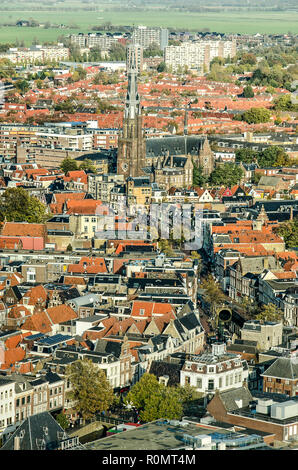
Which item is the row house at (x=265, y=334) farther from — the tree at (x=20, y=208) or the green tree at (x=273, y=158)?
the green tree at (x=273, y=158)

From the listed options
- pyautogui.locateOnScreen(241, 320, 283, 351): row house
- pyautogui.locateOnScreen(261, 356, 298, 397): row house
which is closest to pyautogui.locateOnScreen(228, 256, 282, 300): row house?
pyautogui.locateOnScreen(241, 320, 283, 351): row house

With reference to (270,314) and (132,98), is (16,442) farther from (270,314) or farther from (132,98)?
(132,98)

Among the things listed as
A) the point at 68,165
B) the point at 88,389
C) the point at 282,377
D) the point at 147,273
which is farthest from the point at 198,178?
the point at 88,389

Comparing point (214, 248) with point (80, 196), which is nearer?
point (214, 248)

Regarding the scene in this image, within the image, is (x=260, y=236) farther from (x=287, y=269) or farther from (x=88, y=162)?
(x=88, y=162)

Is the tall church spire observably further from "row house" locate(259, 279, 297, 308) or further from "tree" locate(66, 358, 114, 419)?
"tree" locate(66, 358, 114, 419)

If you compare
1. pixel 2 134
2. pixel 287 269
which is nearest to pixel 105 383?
pixel 287 269

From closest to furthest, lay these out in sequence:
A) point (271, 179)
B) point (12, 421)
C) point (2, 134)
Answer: point (12, 421)
point (271, 179)
point (2, 134)

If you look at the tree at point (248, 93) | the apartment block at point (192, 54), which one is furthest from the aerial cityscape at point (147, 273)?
the apartment block at point (192, 54)
